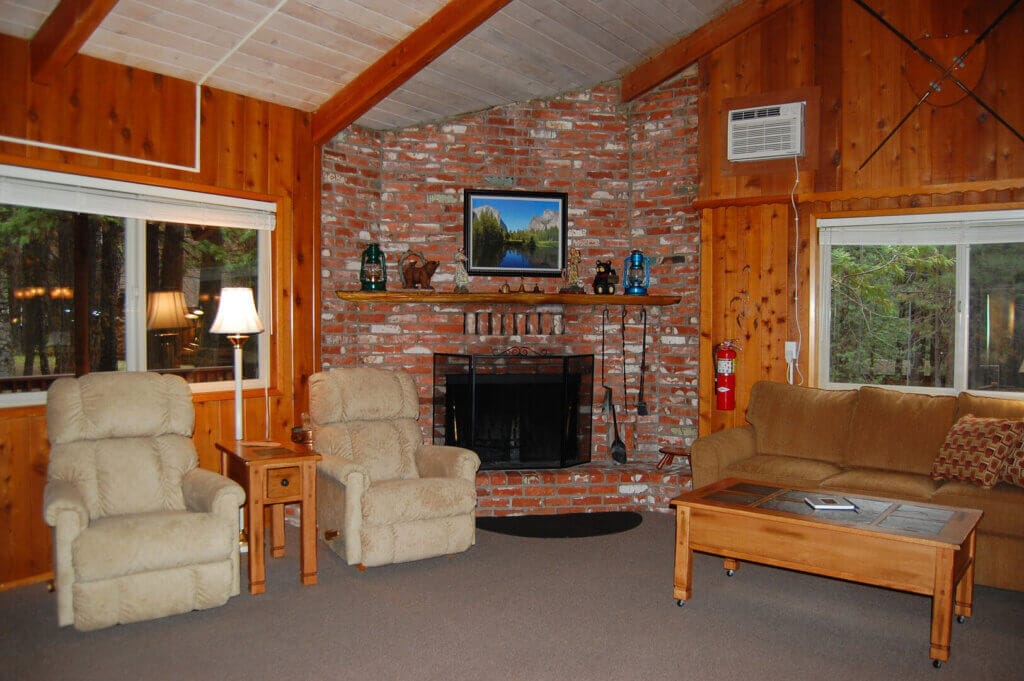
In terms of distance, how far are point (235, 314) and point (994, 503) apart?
3.92 metres

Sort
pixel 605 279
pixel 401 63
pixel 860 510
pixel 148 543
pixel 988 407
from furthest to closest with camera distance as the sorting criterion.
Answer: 1. pixel 605 279
2. pixel 401 63
3. pixel 988 407
4. pixel 860 510
5. pixel 148 543

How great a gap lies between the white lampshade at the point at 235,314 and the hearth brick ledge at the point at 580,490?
5.95 feet

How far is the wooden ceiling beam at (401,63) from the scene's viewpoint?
388 cm

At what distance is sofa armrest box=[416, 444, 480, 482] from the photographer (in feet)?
13.9

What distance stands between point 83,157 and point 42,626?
2.25 meters

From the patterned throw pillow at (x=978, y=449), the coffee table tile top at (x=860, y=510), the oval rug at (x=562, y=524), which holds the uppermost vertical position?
the patterned throw pillow at (x=978, y=449)

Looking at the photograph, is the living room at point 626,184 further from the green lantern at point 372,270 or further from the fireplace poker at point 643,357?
the green lantern at point 372,270

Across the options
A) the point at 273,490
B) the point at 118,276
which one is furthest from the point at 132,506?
the point at 118,276

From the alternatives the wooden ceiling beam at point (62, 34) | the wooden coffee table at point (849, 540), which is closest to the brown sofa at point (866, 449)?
the wooden coffee table at point (849, 540)

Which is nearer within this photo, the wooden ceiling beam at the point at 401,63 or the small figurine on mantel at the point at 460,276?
the wooden ceiling beam at the point at 401,63

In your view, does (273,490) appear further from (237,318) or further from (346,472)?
(237,318)

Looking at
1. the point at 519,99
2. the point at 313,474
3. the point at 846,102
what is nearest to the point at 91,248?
the point at 313,474

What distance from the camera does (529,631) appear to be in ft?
10.4

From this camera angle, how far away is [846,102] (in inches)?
190
